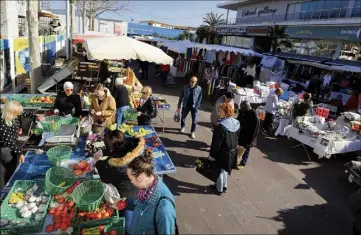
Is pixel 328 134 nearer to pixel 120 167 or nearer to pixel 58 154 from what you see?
pixel 120 167

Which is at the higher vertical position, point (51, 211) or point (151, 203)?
point (151, 203)

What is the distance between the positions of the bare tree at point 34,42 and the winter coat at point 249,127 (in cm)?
773

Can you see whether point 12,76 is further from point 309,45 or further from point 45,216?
point 309,45

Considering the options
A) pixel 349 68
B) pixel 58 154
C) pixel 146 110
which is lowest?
pixel 58 154

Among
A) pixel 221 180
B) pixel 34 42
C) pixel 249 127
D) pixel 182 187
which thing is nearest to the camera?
pixel 221 180

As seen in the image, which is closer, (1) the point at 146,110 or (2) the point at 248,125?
(2) the point at 248,125

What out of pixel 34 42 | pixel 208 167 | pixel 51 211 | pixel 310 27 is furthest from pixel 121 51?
pixel 310 27

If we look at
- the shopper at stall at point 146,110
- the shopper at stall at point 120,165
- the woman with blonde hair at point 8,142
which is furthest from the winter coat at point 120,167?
the shopper at stall at point 146,110

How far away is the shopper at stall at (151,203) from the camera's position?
2189mm

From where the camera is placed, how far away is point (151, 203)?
2285 millimetres

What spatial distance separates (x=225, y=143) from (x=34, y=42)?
8.36m

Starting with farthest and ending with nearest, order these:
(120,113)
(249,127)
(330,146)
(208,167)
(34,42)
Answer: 1. (34,42)
2. (330,146)
3. (120,113)
4. (249,127)
5. (208,167)

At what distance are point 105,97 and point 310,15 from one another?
87.6 ft

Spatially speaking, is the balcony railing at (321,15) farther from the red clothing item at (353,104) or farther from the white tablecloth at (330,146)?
the white tablecloth at (330,146)
